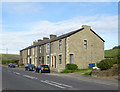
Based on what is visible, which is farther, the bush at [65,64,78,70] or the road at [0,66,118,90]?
the bush at [65,64,78,70]

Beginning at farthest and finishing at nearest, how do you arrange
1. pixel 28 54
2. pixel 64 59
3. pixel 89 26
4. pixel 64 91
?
pixel 28 54, pixel 89 26, pixel 64 59, pixel 64 91

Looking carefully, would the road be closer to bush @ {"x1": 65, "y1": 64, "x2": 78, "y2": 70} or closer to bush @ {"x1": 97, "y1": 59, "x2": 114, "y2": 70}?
bush @ {"x1": 97, "y1": 59, "x2": 114, "y2": 70}

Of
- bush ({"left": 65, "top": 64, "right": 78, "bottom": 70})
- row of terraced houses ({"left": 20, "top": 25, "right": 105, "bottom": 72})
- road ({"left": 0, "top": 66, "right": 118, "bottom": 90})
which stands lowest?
road ({"left": 0, "top": 66, "right": 118, "bottom": 90})

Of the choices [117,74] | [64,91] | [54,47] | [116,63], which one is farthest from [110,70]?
[54,47]

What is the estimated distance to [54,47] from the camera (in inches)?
1465

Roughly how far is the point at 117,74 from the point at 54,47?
782 inches

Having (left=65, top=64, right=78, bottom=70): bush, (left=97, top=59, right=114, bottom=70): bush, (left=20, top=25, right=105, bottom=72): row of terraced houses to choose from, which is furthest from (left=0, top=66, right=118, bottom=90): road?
(left=20, top=25, right=105, bottom=72): row of terraced houses

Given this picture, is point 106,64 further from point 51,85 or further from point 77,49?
point 77,49

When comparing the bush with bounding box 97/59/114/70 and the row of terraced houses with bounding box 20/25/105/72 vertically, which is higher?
the row of terraced houses with bounding box 20/25/105/72

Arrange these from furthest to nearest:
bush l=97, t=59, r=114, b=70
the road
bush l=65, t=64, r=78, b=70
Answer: bush l=65, t=64, r=78, b=70 → bush l=97, t=59, r=114, b=70 → the road

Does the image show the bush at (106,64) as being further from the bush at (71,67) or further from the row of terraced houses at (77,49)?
the row of terraced houses at (77,49)

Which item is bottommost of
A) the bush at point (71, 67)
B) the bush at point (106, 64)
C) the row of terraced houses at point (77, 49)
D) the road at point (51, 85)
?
the road at point (51, 85)

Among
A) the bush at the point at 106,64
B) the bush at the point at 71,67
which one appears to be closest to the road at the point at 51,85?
the bush at the point at 106,64

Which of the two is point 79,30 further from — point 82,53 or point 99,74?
point 99,74
